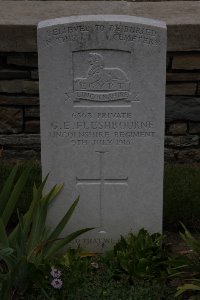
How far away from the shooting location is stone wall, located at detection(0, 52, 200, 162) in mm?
5547

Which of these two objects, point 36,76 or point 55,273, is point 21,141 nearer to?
point 36,76

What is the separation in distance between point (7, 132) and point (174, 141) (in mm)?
1389

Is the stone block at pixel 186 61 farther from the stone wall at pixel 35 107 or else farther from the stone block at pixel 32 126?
the stone block at pixel 32 126

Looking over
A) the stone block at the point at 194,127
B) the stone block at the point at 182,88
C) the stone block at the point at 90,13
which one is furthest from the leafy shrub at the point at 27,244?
the stone block at the point at 194,127

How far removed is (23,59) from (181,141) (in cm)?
147

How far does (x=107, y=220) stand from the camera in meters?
4.50

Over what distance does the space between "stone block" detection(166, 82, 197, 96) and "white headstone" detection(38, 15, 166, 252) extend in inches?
56.2

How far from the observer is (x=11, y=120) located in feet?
18.9

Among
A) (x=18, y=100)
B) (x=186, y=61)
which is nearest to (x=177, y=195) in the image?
(x=186, y=61)

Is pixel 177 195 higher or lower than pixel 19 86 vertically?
lower

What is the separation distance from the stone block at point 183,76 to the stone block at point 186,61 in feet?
0.25

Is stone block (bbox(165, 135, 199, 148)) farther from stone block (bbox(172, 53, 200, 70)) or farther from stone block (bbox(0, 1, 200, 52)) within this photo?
stone block (bbox(0, 1, 200, 52))

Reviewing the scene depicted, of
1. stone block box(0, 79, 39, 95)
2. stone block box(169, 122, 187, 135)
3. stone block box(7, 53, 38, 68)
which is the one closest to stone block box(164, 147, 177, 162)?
stone block box(169, 122, 187, 135)

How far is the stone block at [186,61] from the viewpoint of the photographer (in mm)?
5516
